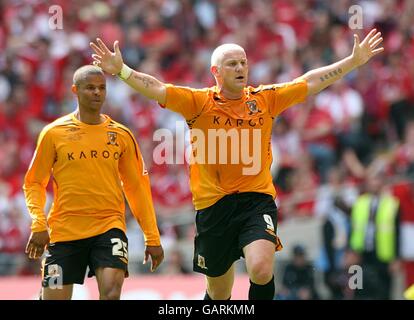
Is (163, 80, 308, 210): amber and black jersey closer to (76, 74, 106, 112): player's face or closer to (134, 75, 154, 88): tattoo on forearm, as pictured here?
(134, 75, 154, 88): tattoo on forearm

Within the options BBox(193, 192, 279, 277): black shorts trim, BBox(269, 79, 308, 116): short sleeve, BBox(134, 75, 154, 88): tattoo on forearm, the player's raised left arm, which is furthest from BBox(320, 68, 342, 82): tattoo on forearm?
BBox(134, 75, 154, 88): tattoo on forearm

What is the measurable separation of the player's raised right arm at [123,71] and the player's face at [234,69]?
592mm

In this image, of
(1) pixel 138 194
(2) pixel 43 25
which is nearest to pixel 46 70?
(2) pixel 43 25

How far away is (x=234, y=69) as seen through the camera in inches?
444

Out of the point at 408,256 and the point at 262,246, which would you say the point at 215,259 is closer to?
the point at 262,246

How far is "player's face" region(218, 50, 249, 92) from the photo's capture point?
444 inches

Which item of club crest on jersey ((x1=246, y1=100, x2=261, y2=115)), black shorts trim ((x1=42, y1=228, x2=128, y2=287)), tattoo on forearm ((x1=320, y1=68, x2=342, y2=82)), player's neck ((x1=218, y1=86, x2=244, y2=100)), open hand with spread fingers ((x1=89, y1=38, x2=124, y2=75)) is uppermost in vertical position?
tattoo on forearm ((x1=320, y1=68, x2=342, y2=82))

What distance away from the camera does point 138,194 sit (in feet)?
37.2

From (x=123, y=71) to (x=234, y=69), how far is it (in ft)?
3.37

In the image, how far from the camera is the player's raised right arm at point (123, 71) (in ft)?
35.9

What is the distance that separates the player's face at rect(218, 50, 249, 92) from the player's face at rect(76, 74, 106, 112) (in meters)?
1.13

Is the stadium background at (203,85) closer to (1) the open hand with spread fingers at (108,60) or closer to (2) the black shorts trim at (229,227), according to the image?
(2) the black shorts trim at (229,227)

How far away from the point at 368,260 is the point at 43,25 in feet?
27.4

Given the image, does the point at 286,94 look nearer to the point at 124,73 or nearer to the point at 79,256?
the point at 124,73
